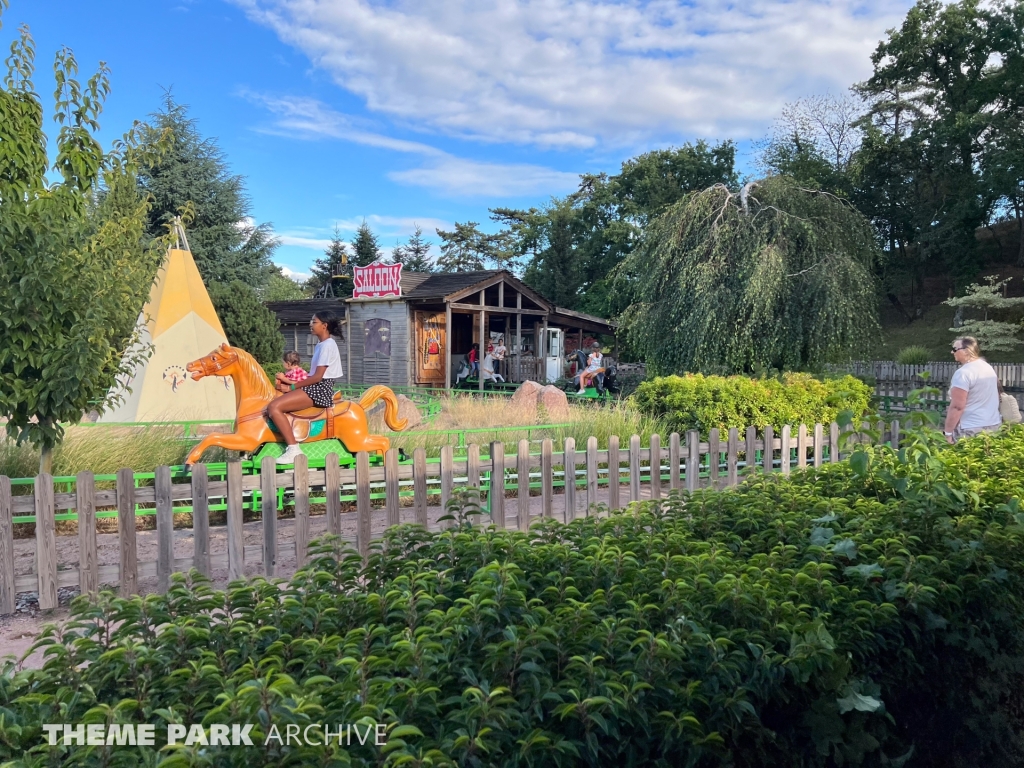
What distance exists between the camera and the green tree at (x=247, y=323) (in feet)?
65.3

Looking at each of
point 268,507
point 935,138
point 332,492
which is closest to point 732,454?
point 332,492

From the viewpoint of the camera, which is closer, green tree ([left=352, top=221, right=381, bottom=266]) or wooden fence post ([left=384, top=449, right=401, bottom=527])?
wooden fence post ([left=384, top=449, right=401, bottom=527])

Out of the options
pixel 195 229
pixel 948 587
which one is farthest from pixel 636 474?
pixel 195 229

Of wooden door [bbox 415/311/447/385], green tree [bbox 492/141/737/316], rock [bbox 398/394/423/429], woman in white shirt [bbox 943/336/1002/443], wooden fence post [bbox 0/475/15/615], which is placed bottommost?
wooden fence post [bbox 0/475/15/615]

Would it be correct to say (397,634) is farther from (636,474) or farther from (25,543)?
(25,543)

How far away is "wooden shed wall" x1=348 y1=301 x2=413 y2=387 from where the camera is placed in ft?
79.7

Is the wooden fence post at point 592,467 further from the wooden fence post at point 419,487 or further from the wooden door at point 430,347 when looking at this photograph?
the wooden door at point 430,347

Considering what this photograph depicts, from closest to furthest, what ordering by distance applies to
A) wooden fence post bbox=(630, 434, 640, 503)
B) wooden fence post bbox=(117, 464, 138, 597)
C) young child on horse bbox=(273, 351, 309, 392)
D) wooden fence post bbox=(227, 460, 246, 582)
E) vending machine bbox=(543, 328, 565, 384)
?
wooden fence post bbox=(117, 464, 138, 597)
wooden fence post bbox=(227, 460, 246, 582)
wooden fence post bbox=(630, 434, 640, 503)
young child on horse bbox=(273, 351, 309, 392)
vending machine bbox=(543, 328, 565, 384)

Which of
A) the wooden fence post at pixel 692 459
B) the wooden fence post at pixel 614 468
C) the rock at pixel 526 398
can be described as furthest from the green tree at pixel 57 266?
the rock at pixel 526 398

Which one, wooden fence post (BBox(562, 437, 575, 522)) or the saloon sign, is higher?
the saloon sign

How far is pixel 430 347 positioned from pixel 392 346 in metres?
1.33

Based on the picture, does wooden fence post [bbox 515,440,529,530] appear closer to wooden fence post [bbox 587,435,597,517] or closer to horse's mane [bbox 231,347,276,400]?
wooden fence post [bbox 587,435,597,517]

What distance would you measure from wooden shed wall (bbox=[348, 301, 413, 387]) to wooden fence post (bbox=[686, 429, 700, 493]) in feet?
55.2

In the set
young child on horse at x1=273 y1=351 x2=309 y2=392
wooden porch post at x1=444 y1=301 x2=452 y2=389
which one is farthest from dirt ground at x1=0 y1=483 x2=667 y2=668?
wooden porch post at x1=444 y1=301 x2=452 y2=389
